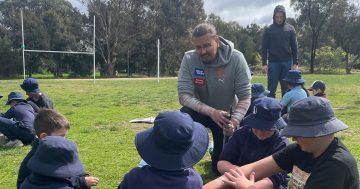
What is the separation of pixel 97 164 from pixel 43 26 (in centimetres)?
3874

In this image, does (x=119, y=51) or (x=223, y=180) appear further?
(x=119, y=51)

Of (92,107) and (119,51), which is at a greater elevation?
(119,51)

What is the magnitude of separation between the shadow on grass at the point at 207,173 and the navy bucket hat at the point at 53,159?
2021mm

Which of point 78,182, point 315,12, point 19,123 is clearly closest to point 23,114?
point 19,123

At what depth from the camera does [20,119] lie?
20.8 ft

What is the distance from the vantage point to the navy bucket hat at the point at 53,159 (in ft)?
8.86

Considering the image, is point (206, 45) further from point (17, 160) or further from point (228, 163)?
point (17, 160)

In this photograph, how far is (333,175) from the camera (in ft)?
7.47

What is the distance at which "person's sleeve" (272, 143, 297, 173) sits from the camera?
2.88 metres

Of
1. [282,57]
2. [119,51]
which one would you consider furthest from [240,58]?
[119,51]

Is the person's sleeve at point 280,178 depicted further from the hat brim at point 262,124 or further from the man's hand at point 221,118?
the man's hand at point 221,118

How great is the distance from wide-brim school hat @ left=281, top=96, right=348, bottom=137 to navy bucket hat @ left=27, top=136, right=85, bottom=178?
1.33 meters

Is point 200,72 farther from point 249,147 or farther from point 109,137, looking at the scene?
point 109,137

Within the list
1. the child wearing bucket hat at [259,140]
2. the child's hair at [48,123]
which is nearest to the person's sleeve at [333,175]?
the child wearing bucket hat at [259,140]
